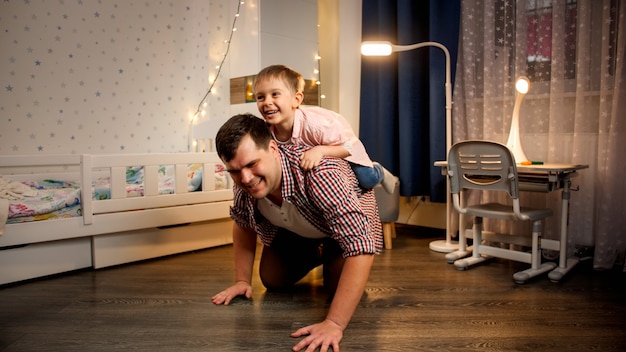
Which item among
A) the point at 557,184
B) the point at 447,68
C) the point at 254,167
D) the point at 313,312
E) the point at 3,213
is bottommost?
the point at 313,312

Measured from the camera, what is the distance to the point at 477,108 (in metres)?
2.75

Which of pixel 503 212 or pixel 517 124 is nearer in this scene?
pixel 503 212

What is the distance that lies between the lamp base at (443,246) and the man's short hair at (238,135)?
1.52 m

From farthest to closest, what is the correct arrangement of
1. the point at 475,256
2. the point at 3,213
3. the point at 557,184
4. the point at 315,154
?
the point at 475,256 < the point at 557,184 < the point at 3,213 < the point at 315,154

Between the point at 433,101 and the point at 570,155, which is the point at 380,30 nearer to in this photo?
the point at 433,101

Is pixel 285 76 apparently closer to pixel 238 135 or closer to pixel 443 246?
pixel 238 135

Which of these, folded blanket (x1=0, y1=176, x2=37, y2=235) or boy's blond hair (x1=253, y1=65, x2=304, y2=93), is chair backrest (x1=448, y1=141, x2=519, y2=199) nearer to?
boy's blond hair (x1=253, y1=65, x2=304, y2=93)

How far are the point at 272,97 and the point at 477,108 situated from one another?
1.40 meters

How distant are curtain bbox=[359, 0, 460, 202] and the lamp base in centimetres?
29

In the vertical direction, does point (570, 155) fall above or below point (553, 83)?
below

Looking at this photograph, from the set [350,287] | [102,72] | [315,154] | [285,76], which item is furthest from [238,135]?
[102,72]

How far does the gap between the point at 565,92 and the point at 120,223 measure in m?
2.30

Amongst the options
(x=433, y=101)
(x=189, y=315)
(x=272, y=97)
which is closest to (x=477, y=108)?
(x=433, y=101)

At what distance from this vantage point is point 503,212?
2.16 m
